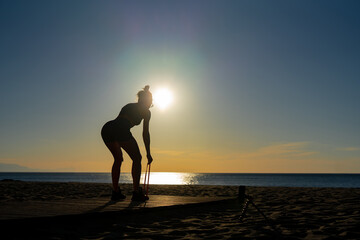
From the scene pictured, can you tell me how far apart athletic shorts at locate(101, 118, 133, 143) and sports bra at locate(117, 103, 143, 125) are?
16 cm

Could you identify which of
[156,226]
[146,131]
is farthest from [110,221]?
[146,131]

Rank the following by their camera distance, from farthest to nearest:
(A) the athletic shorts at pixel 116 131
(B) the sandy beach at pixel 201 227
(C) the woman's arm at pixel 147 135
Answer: (C) the woman's arm at pixel 147 135, (A) the athletic shorts at pixel 116 131, (B) the sandy beach at pixel 201 227

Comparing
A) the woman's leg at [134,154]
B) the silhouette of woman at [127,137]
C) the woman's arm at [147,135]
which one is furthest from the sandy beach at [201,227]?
the woman's arm at [147,135]

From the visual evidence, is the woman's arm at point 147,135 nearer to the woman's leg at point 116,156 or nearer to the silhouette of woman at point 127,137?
the silhouette of woman at point 127,137

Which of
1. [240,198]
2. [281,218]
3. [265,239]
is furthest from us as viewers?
[240,198]

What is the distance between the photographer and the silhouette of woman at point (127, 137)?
6.97 meters

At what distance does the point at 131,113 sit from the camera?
23.7 feet

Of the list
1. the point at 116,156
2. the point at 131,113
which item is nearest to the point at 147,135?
the point at 131,113

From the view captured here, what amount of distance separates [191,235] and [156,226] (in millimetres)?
906

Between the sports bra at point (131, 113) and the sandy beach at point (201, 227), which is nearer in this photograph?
the sandy beach at point (201, 227)

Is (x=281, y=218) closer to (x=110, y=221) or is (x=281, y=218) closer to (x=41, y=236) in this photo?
(x=110, y=221)

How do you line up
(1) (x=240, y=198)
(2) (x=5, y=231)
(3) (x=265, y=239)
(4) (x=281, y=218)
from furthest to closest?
(1) (x=240, y=198) < (4) (x=281, y=218) < (3) (x=265, y=239) < (2) (x=5, y=231)

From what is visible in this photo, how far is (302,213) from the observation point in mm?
7641

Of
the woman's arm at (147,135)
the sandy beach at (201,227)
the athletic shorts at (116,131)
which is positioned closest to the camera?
the sandy beach at (201,227)
